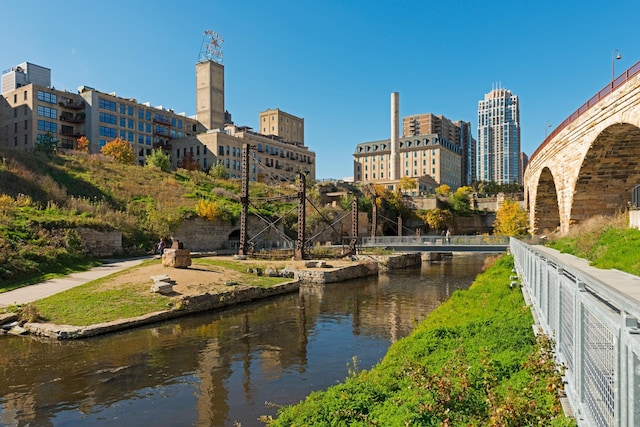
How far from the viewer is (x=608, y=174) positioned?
76.3 feet

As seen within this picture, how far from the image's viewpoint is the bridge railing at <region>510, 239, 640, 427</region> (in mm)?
2925

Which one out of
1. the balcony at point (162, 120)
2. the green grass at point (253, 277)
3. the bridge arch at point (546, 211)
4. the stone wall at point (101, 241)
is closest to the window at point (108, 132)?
the balcony at point (162, 120)

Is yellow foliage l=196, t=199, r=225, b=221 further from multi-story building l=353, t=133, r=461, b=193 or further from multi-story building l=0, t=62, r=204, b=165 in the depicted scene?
multi-story building l=353, t=133, r=461, b=193

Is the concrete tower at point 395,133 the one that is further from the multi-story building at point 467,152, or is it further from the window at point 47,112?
the multi-story building at point 467,152

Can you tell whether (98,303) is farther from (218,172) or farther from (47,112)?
(47,112)

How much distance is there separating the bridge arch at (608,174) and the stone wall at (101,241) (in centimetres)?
3072

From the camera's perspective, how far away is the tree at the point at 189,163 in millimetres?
71725

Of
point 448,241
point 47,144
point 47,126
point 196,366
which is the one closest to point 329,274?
point 448,241

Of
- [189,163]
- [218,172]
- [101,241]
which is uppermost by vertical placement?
[189,163]

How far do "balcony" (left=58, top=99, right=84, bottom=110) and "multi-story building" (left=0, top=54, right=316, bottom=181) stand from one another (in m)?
0.11

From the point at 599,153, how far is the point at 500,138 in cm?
17755

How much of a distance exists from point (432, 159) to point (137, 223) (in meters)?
104

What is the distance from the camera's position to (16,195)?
110ft

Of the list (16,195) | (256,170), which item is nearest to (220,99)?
(256,170)
